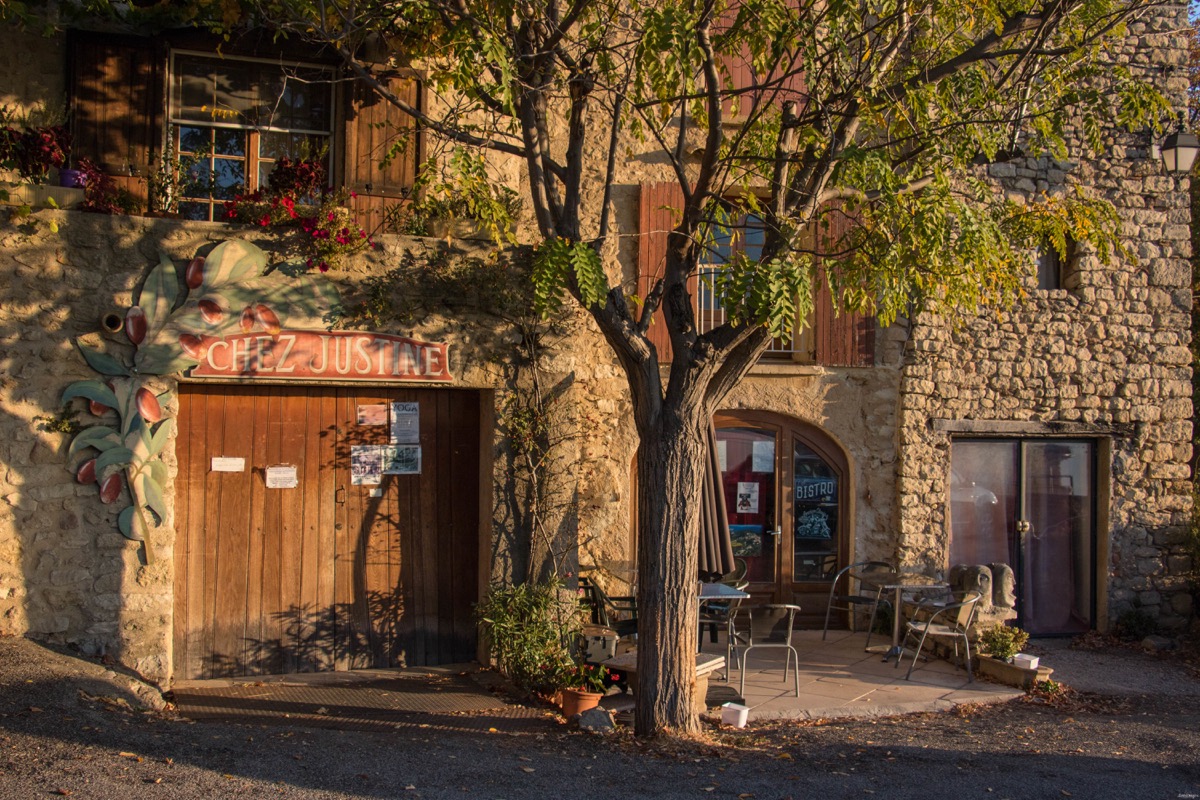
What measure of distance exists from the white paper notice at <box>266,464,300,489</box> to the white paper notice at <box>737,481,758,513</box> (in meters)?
4.54

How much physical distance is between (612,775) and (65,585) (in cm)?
384

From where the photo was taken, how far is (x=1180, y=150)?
31.9ft

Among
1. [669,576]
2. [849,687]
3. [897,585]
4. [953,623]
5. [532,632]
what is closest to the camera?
[669,576]

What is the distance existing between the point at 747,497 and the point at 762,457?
426 mm

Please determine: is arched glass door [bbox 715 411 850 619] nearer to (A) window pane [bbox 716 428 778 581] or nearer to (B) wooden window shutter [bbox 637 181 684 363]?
(A) window pane [bbox 716 428 778 581]

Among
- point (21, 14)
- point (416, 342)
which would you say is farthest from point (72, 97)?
point (416, 342)

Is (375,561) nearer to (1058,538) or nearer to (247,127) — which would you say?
(247,127)

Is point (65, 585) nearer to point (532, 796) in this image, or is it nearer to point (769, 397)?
point (532, 796)

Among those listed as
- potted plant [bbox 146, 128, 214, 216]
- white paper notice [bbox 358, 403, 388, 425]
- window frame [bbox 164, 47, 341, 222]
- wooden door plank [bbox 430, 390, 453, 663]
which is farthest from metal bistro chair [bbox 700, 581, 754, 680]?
potted plant [bbox 146, 128, 214, 216]

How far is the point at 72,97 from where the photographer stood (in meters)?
7.57

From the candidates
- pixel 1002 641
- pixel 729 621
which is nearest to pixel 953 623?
pixel 1002 641

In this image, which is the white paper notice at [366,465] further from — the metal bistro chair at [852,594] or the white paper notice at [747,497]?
the metal bistro chair at [852,594]

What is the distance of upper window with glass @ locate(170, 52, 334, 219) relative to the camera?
789 cm

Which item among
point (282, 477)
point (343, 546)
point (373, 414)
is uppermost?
point (373, 414)
